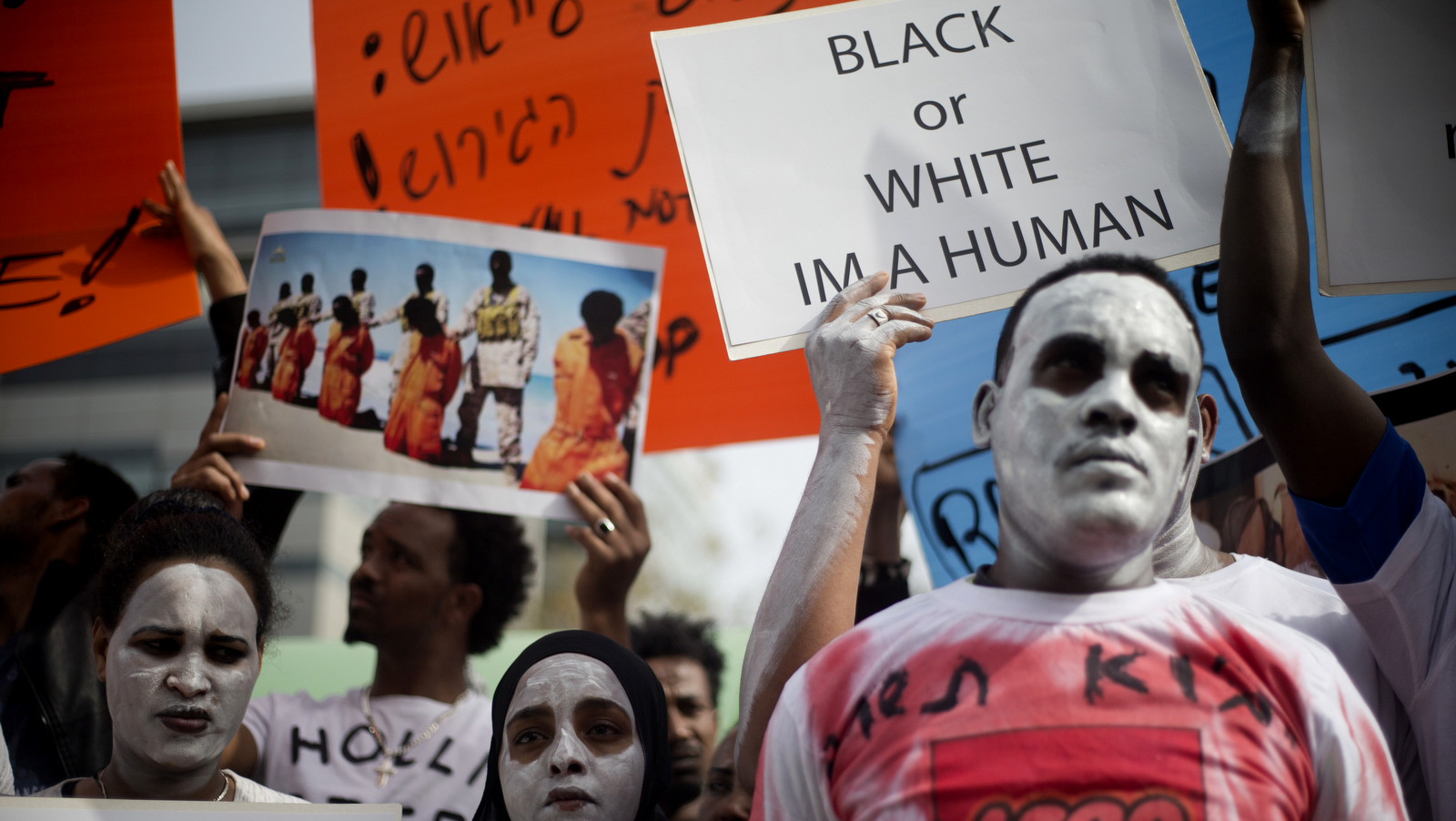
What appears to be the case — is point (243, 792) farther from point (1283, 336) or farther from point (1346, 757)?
point (1283, 336)

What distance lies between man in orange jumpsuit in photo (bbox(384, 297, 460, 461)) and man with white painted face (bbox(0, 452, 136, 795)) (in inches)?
28.7

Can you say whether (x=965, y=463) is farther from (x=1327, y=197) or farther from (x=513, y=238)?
(x=513, y=238)

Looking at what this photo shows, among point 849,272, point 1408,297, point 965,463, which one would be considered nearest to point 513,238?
point 849,272

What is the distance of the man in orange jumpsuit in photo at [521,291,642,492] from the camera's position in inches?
116

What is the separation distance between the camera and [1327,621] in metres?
2.00

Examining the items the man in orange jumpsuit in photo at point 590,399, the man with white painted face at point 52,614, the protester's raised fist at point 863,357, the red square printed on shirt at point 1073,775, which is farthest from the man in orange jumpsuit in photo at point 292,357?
the red square printed on shirt at point 1073,775

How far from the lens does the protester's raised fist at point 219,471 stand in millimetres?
2838

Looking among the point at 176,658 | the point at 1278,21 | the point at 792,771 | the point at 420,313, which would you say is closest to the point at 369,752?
the point at 176,658

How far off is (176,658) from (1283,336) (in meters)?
2.10

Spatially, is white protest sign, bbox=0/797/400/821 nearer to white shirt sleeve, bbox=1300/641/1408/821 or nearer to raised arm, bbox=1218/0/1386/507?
white shirt sleeve, bbox=1300/641/1408/821

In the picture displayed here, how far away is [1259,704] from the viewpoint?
1587 mm

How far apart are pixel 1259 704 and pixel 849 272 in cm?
122

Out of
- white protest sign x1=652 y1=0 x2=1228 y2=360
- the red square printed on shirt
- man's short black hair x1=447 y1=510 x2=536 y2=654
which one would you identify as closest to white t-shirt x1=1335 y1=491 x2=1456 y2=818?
the red square printed on shirt

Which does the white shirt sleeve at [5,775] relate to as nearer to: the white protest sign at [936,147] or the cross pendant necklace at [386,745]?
the cross pendant necklace at [386,745]
